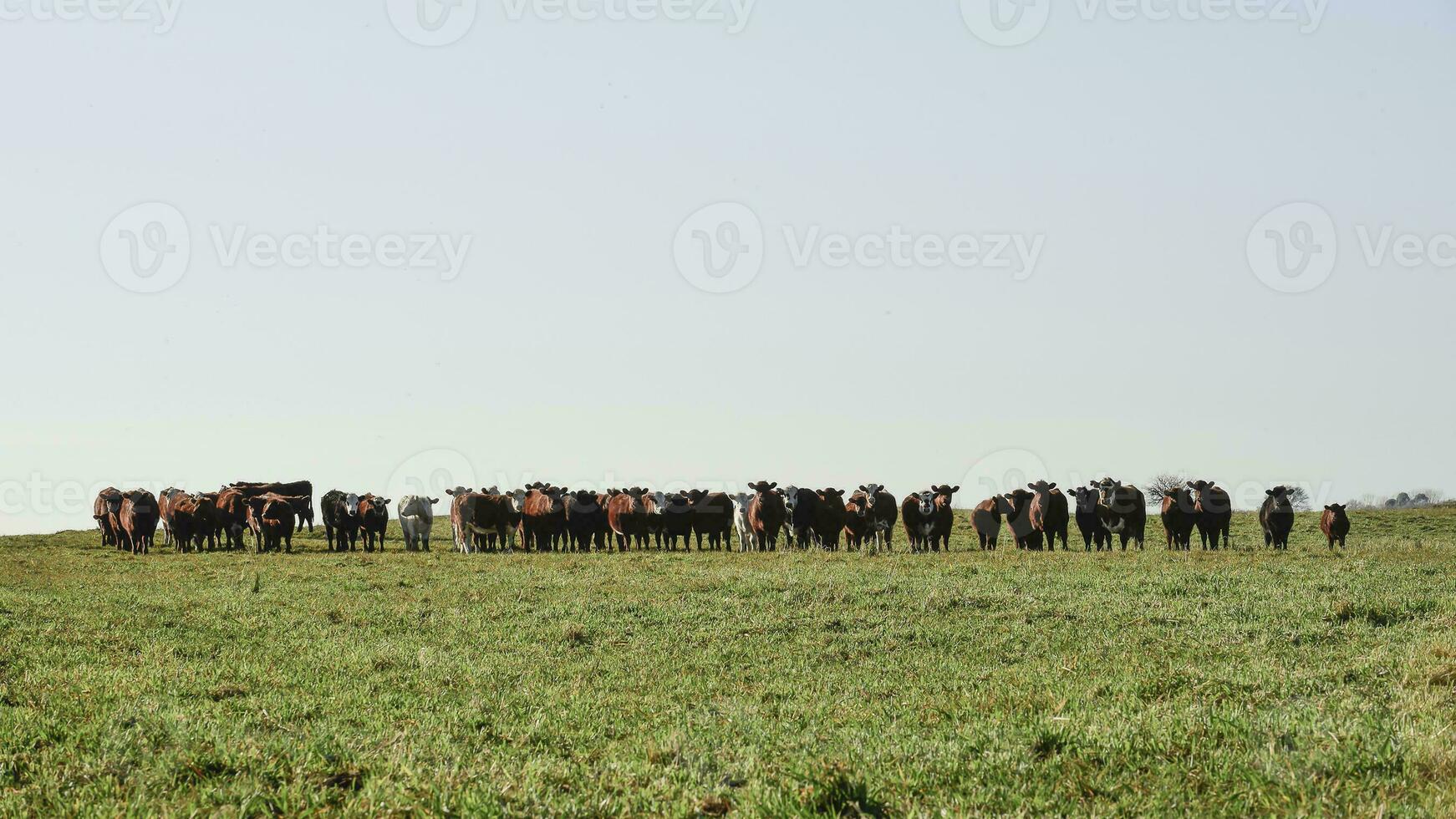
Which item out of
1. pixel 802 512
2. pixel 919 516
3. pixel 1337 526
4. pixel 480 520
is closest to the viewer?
pixel 1337 526

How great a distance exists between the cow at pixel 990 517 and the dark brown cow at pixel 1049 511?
1.07 metres

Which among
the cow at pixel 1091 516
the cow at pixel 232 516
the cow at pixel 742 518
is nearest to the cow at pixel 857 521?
the cow at pixel 742 518

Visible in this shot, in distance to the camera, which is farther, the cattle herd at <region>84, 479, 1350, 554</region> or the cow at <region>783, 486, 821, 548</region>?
the cow at <region>783, 486, 821, 548</region>

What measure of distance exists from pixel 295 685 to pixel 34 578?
18535 millimetres

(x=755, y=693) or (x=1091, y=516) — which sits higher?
(x=1091, y=516)

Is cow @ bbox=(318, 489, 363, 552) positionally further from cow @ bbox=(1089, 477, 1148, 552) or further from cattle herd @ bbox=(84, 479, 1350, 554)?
cow @ bbox=(1089, 477, 1148, 552)

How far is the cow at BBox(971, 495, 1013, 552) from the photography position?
3625 cm

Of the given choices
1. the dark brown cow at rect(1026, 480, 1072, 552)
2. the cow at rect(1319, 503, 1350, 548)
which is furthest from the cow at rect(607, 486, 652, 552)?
the cow at rect(1319, 503, 1350, 548)

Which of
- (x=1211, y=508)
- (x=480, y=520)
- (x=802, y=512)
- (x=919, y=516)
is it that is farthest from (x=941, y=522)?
(x=480, y=520)

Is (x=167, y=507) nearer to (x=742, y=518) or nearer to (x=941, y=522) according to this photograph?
(x=742, y=518)

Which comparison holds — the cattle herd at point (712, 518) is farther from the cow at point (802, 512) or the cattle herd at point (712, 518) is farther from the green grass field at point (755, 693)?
the green grass field at point (755, 693)

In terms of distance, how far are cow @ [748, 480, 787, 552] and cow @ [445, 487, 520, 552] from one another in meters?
7.89

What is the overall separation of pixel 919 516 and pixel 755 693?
25197mm

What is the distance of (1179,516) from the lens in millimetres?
32812
